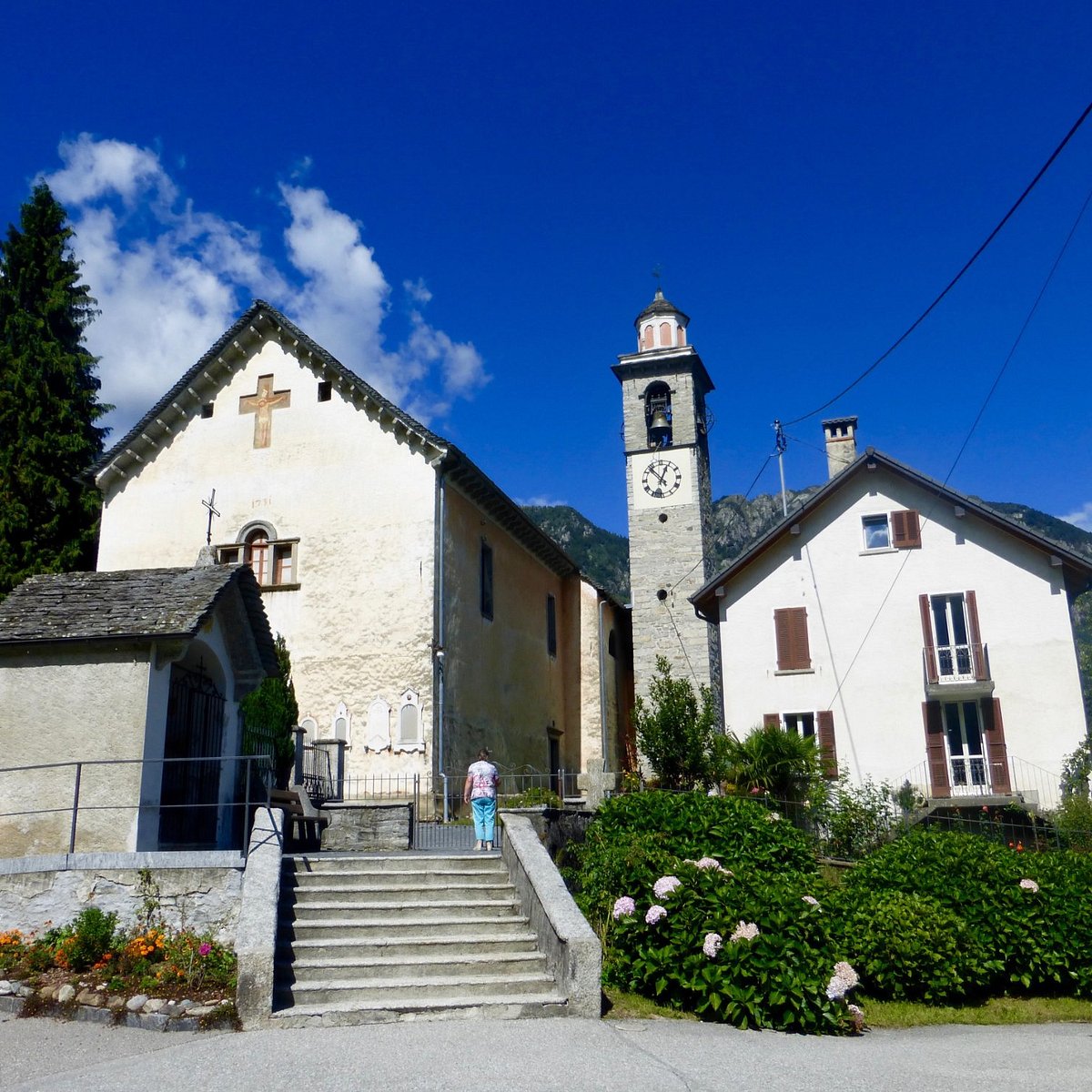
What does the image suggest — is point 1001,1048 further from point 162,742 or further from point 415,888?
point 162,742

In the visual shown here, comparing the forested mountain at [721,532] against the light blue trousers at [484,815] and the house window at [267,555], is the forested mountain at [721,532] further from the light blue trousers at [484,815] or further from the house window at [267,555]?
the light blue trousers at [484,815]

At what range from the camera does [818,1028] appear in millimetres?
8758

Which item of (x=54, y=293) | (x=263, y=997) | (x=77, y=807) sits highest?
(x=54, y=293)

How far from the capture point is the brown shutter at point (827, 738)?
21422mm

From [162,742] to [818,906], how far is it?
7.31 meters

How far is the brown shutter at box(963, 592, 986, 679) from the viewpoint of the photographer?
2108 centimetres

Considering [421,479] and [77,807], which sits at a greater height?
[421,479]

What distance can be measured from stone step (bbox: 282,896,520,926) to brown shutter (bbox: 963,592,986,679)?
1395 cm

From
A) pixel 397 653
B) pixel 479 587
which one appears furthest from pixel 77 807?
pixel 479 587

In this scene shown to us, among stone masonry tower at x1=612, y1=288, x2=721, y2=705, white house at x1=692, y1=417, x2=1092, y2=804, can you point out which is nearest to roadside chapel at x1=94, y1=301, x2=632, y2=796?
white house at x1=692, y1=417, x2=1092, y2=804

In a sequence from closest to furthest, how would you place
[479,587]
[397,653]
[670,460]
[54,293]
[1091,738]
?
[1091,738], [397,653], [479,587], [54,293], [670,460]

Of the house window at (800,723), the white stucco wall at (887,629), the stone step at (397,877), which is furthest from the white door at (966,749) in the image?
the stone step at (397,877)

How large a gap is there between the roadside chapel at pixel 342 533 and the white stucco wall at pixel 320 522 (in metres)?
0.03

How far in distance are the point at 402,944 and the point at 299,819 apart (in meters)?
5.17
